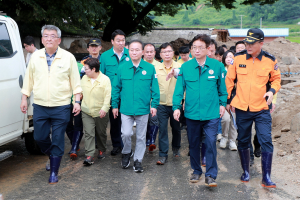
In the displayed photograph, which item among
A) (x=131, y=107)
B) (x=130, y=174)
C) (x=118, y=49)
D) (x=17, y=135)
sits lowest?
(x=130, y=174)

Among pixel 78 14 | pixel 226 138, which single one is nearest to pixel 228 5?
pixel 78 14

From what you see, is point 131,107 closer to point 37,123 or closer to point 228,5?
point 37,123

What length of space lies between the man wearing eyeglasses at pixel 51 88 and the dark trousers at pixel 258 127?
228cm

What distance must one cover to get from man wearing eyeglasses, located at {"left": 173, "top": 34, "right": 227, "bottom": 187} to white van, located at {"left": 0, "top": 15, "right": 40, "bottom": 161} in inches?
89.7

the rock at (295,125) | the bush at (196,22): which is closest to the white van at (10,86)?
the rock at (295,125)

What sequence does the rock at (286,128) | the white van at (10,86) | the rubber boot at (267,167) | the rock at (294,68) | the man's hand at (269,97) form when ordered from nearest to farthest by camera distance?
1. the man's hand at (269,97)
2. the rubber boot at (267,167)
3. the white van at (10,86)
4. the rock at (286,128)
5. the rock at (294,68)

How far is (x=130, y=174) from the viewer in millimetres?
5305

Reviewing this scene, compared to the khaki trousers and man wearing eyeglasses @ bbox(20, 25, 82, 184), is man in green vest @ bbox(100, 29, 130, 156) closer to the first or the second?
the khaki trousers

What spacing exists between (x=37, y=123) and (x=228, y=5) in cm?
1955

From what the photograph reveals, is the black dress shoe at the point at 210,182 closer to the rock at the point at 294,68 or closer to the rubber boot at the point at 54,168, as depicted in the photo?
the rubber boot at the point at 54,168

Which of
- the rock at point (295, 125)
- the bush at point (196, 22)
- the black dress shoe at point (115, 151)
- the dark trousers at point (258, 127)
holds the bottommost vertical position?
the black dress shoe at point (115, 151)

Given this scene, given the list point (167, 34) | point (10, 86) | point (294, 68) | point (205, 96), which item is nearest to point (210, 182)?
point (205, 96)

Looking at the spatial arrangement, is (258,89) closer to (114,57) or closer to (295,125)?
(114,57)

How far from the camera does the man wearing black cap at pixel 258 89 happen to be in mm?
4590
